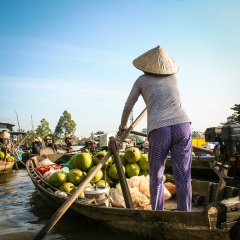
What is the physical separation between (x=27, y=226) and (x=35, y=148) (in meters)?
9.76

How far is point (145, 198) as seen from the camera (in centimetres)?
376

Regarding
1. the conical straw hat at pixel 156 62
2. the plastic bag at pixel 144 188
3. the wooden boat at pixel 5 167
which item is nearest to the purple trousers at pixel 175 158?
the conical straw hat at pixel 156 62

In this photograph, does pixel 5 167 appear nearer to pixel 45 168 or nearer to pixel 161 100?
pixel 45 168

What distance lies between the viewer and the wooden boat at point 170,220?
2.08 metres

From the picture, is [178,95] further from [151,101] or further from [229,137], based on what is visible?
[229,137]

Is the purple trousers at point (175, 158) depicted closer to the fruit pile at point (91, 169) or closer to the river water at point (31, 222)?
the river water at point (31, 222)

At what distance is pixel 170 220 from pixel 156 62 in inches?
63.1

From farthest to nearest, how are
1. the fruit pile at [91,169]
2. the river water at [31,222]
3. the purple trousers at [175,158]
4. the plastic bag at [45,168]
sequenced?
the plastic bag at [45,168] → the fruit pile at [91,169] → the river water at [31,222] → the purple trousers at [175,158]

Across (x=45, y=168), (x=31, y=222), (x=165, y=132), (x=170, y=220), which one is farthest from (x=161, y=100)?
(x=45, y=168)

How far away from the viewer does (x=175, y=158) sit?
266cm

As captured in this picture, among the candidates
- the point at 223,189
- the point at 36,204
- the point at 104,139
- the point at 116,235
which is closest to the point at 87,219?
the point at 116,235

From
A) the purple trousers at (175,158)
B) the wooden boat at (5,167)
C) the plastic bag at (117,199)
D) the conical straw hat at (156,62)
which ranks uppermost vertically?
the conical straw hat at (156,62)

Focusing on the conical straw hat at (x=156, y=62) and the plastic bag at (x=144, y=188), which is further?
the plastic bag at (x=144, y=188)

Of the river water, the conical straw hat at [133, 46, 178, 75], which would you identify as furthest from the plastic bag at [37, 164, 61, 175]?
the conical straw hat at [133, 46, 178, 75]
